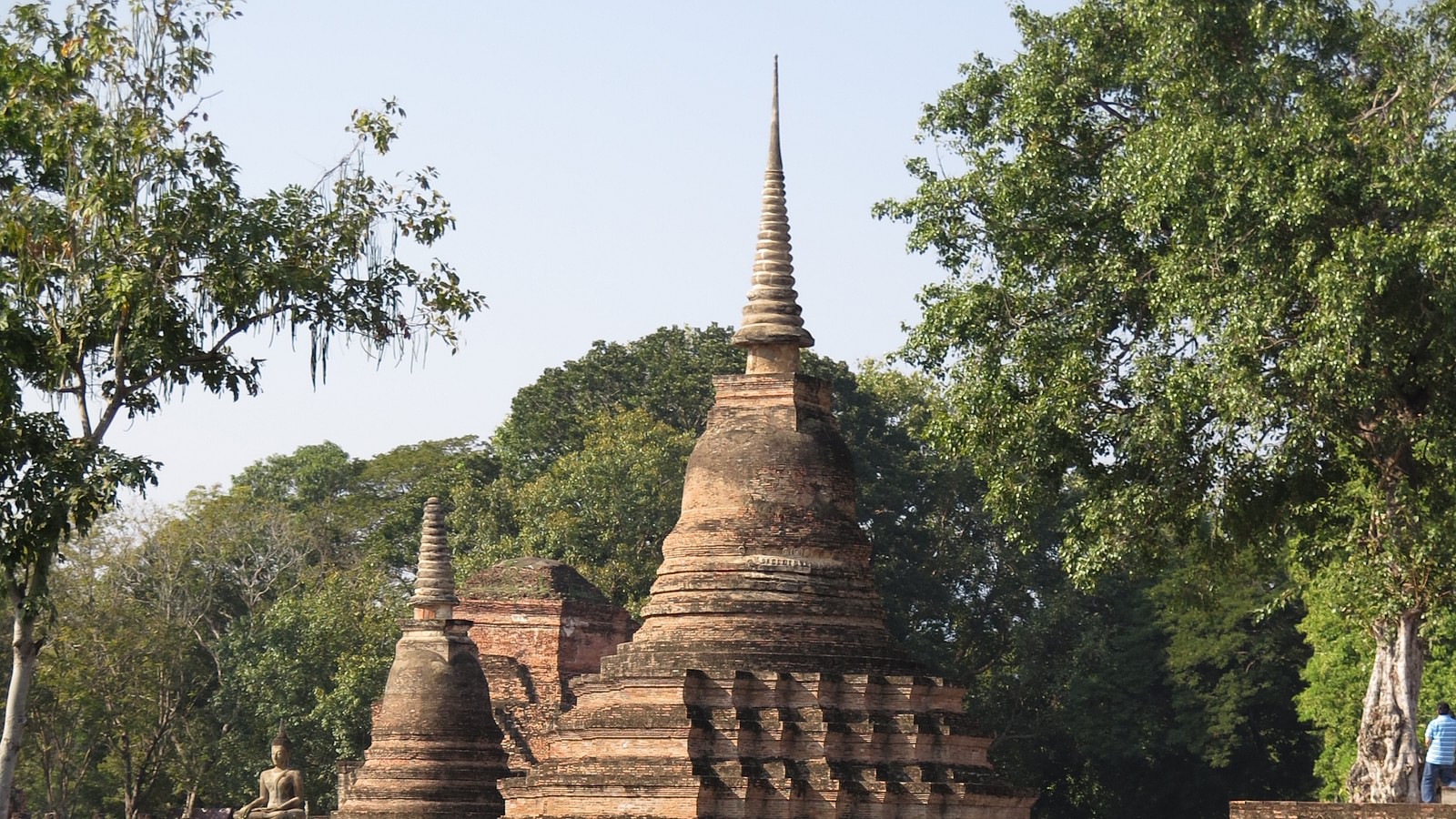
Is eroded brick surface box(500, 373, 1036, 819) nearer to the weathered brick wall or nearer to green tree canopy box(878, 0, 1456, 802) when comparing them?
green tree canopy box(878, 0, 1456, 802)

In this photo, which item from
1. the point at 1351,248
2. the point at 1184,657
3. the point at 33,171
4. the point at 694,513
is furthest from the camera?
the point at 1184,657

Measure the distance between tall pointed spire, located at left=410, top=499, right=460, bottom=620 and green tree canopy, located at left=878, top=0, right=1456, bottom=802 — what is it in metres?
11.8

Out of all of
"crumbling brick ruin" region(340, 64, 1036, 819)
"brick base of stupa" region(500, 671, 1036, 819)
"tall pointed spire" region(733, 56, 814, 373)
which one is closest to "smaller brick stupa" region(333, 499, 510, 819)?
"crumbling brick ruin" region(340, 64, 1036, 819)

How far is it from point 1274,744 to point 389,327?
1334 inches

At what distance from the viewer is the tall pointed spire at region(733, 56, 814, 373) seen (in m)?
26.5

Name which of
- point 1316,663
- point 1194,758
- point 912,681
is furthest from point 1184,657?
point 912,681

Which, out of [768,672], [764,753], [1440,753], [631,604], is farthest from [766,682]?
[631,604]

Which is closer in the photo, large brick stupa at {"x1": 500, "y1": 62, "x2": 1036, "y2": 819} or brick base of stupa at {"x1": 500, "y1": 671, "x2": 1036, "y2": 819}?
brick base of stupa at {"x1": 500, "y1": 671, "x2": 1036, "y2": 819}

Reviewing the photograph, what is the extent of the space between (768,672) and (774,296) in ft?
16.2

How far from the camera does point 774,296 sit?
2675 centimetres

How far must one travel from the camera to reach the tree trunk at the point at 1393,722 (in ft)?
69.9

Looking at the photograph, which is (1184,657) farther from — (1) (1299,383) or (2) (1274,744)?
(1) (1299,383)

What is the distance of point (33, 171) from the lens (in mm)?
16812

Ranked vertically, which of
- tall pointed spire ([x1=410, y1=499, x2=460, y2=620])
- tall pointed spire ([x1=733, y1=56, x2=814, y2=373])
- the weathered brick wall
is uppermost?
tall pointed spire ([x1=733, y1=56, x2=814, y2=373])
